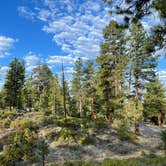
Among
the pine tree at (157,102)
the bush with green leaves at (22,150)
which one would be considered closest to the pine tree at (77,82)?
the pine tree at (157,102)

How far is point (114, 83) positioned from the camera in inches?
1153

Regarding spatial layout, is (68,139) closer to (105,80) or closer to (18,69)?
(105,80)

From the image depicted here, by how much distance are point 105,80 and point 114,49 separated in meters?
4.14

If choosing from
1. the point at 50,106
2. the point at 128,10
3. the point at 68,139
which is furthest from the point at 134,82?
the point at 50,106

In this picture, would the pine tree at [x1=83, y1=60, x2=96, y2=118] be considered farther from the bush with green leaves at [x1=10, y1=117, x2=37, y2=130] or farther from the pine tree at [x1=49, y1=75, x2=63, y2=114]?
the bush with green leaves at [x1=10, y1=117, x2=37, y2=130]

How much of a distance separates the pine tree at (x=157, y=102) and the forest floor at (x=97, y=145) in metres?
14.6

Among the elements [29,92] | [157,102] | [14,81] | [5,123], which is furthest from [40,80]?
[5,123]

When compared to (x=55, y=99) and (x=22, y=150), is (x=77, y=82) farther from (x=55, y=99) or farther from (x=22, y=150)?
(x=22, y=150)

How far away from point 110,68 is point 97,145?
10978mm

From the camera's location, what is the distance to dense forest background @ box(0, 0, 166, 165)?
8.91m

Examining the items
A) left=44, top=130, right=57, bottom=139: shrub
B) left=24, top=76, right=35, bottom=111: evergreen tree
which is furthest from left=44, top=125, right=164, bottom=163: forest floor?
left=24, top=76, right=35, bottom=111: evergreen tree

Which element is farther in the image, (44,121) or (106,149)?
(44,121)

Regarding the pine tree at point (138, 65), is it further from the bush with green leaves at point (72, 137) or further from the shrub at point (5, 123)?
the shrub at point (5, 123)

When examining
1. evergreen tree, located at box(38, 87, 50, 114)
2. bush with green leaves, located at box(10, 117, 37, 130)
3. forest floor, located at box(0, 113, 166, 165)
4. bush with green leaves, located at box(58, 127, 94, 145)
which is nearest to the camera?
forest floor, located at box(0, 113, 166, 165)
